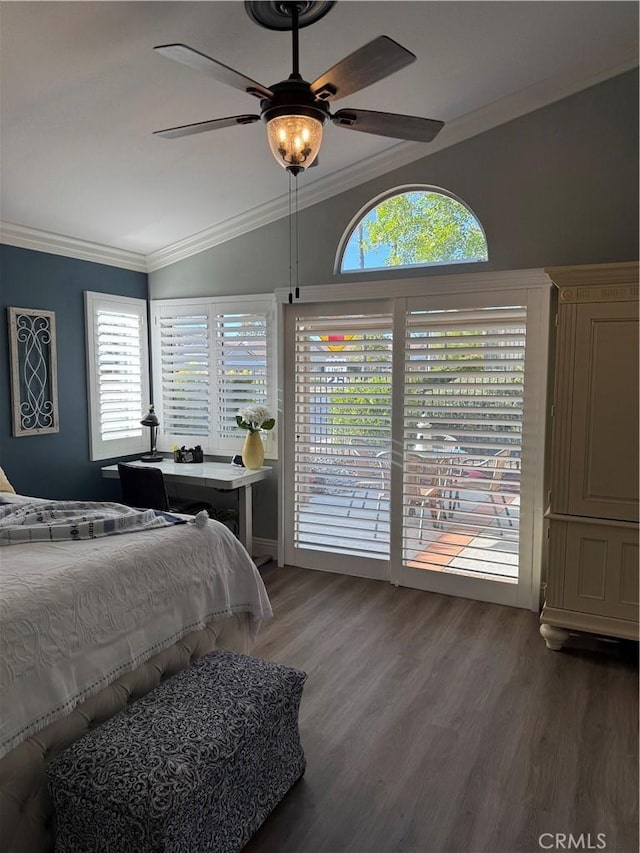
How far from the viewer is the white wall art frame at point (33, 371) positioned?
4.01 m

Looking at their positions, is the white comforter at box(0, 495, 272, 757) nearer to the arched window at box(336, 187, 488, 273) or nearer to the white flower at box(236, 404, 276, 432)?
the white flower at box(236, 404, 276, 432)

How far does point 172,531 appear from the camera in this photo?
2541 millimetres

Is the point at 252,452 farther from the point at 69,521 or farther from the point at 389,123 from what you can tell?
the point at 389,123

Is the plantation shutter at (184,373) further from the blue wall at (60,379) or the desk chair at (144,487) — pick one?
the desk chair at (144,487)

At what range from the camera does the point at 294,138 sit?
2.07 meters

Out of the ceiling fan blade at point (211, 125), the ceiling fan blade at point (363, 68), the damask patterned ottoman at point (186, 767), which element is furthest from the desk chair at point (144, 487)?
the ceiling fan blade at point (363, 68)

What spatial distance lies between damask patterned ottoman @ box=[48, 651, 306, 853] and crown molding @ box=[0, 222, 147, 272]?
3.22 m

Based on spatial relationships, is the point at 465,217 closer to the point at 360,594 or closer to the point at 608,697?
the point at 360,594

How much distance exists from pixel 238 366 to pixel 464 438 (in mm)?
1883

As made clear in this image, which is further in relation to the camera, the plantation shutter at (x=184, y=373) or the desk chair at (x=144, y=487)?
the plantation shutter at (x=184, y=373)

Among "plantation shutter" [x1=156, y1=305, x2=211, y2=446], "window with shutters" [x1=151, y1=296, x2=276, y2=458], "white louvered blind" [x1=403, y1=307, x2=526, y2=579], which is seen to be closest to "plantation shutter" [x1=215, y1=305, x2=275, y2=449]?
"window with shutters" [x1=151, y1=296, x2=276, y2=458]

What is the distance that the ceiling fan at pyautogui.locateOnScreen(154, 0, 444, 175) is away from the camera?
184 centimetres

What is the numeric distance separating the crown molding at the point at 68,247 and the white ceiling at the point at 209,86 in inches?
2.4

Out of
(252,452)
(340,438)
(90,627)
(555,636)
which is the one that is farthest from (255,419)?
(90,627)
